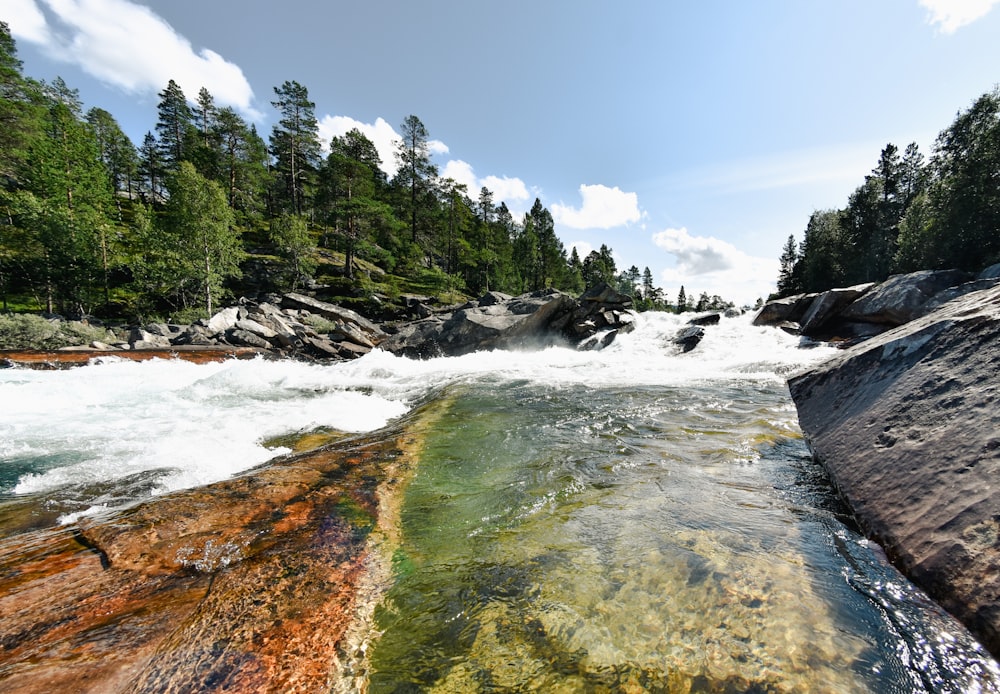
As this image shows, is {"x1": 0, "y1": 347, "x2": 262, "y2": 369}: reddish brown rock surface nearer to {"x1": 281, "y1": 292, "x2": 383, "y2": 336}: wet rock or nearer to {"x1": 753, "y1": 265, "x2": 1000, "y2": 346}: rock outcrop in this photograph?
{"x1": 281, "y1": 292, "x2": 383, "y2": 336}: wet rock

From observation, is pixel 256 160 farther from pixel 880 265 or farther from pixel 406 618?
pixel 880 265

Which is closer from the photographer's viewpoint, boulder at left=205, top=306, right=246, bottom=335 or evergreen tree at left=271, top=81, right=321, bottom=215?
boulder at left=205, top=306, right=246, bottom=335

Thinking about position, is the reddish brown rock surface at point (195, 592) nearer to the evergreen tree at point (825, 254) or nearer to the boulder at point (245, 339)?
the boulder at point (245, 339)

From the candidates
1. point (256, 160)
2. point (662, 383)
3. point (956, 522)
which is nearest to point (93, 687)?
point (956, 522)

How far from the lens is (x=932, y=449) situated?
3.34 metres

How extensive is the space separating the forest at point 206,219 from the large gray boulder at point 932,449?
36.2 meters

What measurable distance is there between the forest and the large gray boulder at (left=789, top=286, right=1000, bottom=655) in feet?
119

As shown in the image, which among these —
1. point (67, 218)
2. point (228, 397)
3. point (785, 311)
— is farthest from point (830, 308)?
point (67, 218)

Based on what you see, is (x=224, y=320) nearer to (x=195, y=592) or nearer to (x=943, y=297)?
(x=195, y=592)

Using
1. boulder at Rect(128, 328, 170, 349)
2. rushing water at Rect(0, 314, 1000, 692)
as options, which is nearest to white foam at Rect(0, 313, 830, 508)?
rushing water at Rect(0, 314, 1000, 692)

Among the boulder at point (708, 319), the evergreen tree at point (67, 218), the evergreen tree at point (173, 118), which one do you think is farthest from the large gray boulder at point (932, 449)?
the evergreen tree at point (173, 118)

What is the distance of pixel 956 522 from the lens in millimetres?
2686

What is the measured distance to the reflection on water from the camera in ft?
6.88

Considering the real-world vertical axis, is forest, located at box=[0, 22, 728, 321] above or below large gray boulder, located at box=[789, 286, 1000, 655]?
above
